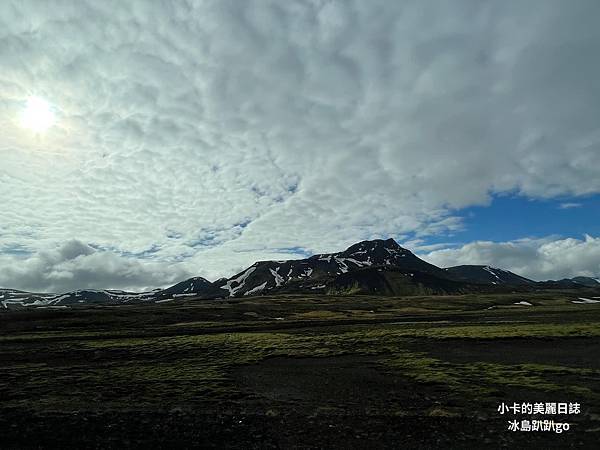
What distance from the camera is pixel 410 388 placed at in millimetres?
28547

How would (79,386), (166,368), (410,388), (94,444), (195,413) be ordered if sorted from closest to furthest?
(94,444), (195,413), (410,388), (79,386), (166,368)

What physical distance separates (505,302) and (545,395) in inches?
7293

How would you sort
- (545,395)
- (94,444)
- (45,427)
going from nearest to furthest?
(94,444)
(45,427)
(545,395)

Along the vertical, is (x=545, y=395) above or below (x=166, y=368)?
above

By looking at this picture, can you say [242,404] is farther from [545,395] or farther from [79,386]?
[545,395]

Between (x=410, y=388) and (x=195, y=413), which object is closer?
(x=195, y=413)

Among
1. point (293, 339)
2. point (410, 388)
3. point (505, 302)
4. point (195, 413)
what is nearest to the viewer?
point (195, 413)

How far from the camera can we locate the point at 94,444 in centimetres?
1900

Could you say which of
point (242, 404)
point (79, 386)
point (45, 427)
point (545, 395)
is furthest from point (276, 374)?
point (545, 395)

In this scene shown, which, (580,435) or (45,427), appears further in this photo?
(45,427)

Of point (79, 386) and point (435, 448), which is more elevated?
point (435, 448)

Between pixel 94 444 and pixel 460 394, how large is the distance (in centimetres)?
2174

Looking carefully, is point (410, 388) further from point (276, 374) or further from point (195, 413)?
point (195, 413)

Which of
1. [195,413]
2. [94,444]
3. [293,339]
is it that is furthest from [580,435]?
[293,339]
